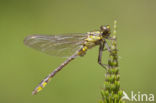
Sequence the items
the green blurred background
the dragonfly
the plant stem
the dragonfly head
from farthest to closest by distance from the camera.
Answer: the green blurred background
the dragonfly
the dragonfly head
the plant stem

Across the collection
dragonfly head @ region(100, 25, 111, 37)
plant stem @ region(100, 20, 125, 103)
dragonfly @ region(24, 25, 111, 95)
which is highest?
dragonfly head @ region(100, 25, 111, 37)

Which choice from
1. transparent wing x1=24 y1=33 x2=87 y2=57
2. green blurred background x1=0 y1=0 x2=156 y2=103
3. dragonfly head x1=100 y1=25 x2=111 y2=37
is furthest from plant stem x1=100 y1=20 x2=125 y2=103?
green blurred background x1=0 y1=0 x2=156 y2=103

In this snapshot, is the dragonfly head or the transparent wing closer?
the dragonfly head

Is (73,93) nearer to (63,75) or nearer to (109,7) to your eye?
(63,75)

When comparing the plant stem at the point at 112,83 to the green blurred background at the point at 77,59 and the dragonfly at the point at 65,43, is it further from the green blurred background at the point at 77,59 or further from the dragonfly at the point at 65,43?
the green blurred background at the point at 77,59

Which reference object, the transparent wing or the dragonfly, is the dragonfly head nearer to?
the dragonfly

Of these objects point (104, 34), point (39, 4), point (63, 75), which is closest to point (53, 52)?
point (104, 34)

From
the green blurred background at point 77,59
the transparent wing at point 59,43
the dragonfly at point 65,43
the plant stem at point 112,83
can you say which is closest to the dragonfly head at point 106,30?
the dragonfly at point 65,43

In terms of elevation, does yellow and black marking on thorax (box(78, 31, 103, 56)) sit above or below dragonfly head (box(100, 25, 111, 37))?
below
